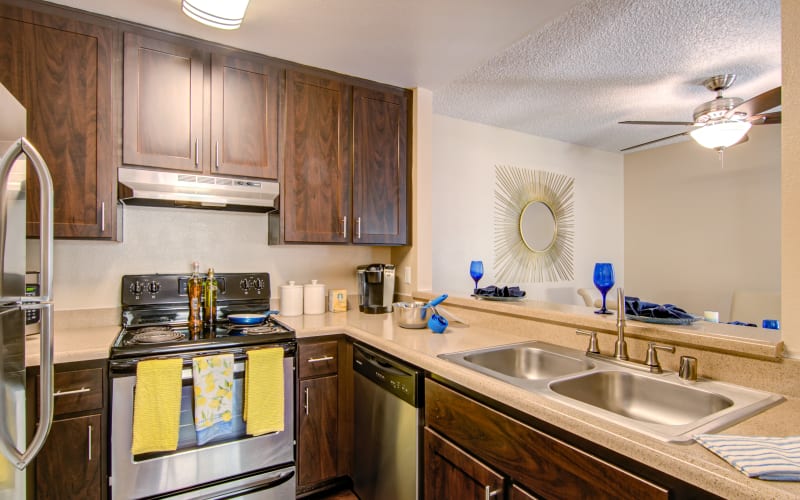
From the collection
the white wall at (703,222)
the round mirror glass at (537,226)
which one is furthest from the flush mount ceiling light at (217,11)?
the white wall at (703,222)

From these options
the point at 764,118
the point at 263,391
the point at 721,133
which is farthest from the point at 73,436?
the point at 764,118

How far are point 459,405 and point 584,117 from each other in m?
3.06

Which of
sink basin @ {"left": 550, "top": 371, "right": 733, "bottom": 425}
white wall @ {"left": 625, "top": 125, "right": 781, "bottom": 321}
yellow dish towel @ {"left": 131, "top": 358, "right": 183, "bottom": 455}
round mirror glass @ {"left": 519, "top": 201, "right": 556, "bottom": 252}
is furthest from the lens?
round mirror glass @ {"left": 519, "top": 201, "right": 556, "bottom": 252}

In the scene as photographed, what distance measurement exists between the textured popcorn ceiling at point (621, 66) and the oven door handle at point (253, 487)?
2.50 metres

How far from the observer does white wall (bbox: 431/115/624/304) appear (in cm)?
342

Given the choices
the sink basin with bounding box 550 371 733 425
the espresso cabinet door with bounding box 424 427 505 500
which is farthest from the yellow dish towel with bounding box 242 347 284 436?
the sink basin with bounding box 550 371 733 425

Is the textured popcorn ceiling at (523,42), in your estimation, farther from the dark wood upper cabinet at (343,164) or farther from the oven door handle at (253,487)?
the oven door handle at (253,487)

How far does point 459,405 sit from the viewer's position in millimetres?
1337

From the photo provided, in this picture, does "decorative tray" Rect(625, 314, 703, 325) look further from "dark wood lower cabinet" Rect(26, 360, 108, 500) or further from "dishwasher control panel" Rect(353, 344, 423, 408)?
"dark wood lower cabinet" Rect(26, 360, 108, 500)

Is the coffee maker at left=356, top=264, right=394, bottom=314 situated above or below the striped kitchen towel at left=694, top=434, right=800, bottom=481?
above

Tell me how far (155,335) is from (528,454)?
64.9 inches

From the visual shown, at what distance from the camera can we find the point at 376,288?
2.55 meters

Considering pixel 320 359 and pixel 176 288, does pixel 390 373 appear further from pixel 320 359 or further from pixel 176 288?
pixel 176 288

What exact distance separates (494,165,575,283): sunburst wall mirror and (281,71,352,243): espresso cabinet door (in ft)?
5.92
